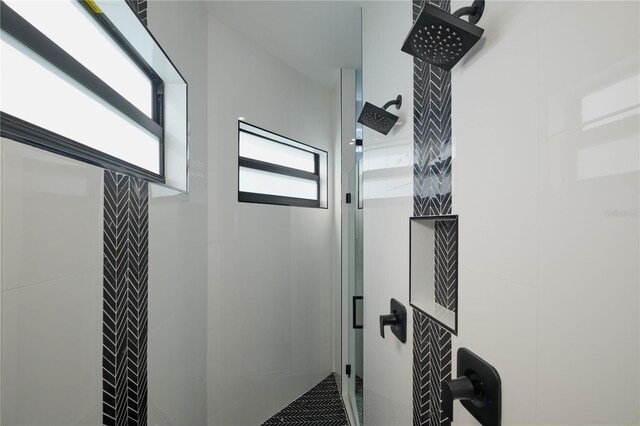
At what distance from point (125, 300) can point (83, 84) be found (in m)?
0.73

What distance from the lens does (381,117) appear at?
1.16 meters

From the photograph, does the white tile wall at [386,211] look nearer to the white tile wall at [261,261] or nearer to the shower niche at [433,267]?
the shower niche at [433,267]

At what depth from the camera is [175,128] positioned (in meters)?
1.51

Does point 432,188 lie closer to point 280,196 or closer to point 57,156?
point 57,156

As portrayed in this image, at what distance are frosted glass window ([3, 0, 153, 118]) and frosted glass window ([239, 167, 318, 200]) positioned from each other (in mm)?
767

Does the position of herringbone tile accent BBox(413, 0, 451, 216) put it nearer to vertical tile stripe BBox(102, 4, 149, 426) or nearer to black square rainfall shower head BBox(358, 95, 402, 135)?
black square rainfall shower head BBox(358, 95, 402, 135)

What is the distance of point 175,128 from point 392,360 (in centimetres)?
149

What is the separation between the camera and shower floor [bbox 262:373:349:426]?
2059 mm

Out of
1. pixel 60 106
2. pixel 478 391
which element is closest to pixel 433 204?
pixel 478 391

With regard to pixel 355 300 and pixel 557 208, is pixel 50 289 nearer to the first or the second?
pixel 557 208

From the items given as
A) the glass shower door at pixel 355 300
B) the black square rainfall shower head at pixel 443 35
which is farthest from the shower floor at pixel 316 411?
the black square rainfall shower head at pixel 443 35

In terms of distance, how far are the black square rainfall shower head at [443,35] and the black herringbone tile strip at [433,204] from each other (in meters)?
0.12

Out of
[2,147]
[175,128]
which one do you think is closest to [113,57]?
[175,128]

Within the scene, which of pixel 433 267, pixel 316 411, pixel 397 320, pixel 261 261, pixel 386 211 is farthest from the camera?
pixel 316 411
